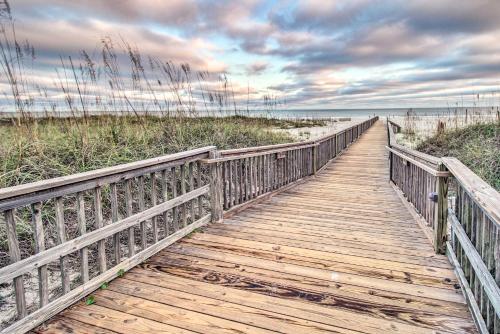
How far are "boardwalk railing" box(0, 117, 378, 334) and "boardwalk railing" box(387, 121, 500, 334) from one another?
2399 millimetres

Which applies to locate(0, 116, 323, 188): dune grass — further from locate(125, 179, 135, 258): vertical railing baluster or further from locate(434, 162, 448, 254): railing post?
locate(434, 162, 448, 254): railing post

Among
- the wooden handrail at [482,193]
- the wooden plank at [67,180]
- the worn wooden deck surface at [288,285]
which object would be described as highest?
the wooden plank at [67,180]

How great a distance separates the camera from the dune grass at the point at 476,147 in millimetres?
5883

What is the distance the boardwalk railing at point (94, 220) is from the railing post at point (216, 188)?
1 centimetres

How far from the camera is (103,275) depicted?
8.27ft

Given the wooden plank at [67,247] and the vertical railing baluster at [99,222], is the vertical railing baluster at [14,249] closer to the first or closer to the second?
the wooden plank at [67,247]

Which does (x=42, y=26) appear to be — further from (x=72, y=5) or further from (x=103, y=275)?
(x=103, y=275)

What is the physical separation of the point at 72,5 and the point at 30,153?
9.45ft

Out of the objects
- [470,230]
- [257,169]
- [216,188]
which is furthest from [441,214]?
[257,169]

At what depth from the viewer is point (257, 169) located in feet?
17.0

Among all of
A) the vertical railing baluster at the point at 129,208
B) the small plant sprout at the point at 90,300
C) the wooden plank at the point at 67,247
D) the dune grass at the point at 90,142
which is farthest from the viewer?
the dune grass at the point at 90,142

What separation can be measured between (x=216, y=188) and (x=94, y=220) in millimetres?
1441

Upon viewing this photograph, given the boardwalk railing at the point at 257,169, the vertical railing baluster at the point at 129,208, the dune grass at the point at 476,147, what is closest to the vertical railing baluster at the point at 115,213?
the vertical railing baluster at the point at 129,208

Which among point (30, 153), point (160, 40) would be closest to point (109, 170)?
point (30, 153)
